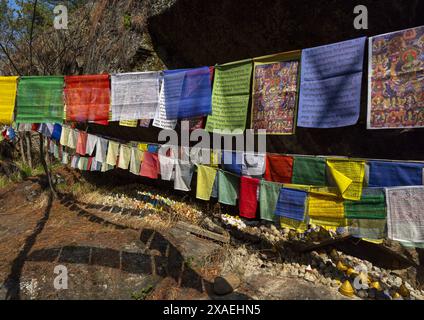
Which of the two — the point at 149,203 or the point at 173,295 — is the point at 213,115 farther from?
the point at 149,203

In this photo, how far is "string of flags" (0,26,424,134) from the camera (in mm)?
3209

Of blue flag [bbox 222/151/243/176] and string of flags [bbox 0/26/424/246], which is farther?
blue flag [bbox 222/151/243/176]

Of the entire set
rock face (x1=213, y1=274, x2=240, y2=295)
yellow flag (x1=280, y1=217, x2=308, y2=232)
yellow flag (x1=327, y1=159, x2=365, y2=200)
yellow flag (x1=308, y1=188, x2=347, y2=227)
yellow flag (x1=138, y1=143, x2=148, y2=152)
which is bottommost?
rock face (x1=213, y1=274, x2=240, y2=295)

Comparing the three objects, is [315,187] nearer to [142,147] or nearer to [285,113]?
[285,113]

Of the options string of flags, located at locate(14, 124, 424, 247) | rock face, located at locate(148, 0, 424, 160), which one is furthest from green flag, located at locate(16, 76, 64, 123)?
rock face, located at locate(148, 0, 424, 160)

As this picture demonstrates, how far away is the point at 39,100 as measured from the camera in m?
5.71

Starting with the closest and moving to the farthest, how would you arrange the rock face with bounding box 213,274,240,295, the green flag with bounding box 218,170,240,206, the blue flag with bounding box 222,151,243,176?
the rock face with bounding box 213,274,240,295 → the blue flag with bounding box 222,151,243,176 → the green flag with bounding box 218,170,240,206

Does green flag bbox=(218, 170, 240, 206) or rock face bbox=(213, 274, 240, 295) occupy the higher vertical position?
green flag bbox=(218, 170, 240, 206)

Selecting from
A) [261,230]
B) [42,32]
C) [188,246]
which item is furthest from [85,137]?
[42,32]

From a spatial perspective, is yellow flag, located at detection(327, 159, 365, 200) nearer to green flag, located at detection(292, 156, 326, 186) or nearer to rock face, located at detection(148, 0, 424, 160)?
green flag, located at detection(292, 156, 326, 186)

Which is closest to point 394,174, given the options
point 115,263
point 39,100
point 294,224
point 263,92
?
point 294,224

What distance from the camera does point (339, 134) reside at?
5020 millimetres

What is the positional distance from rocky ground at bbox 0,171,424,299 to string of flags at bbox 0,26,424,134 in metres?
2.13

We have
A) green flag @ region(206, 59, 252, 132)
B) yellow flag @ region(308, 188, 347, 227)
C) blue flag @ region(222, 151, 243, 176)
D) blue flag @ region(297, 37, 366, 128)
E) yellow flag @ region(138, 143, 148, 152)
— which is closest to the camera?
blue flag @ region(297, 37, 366, 128)
